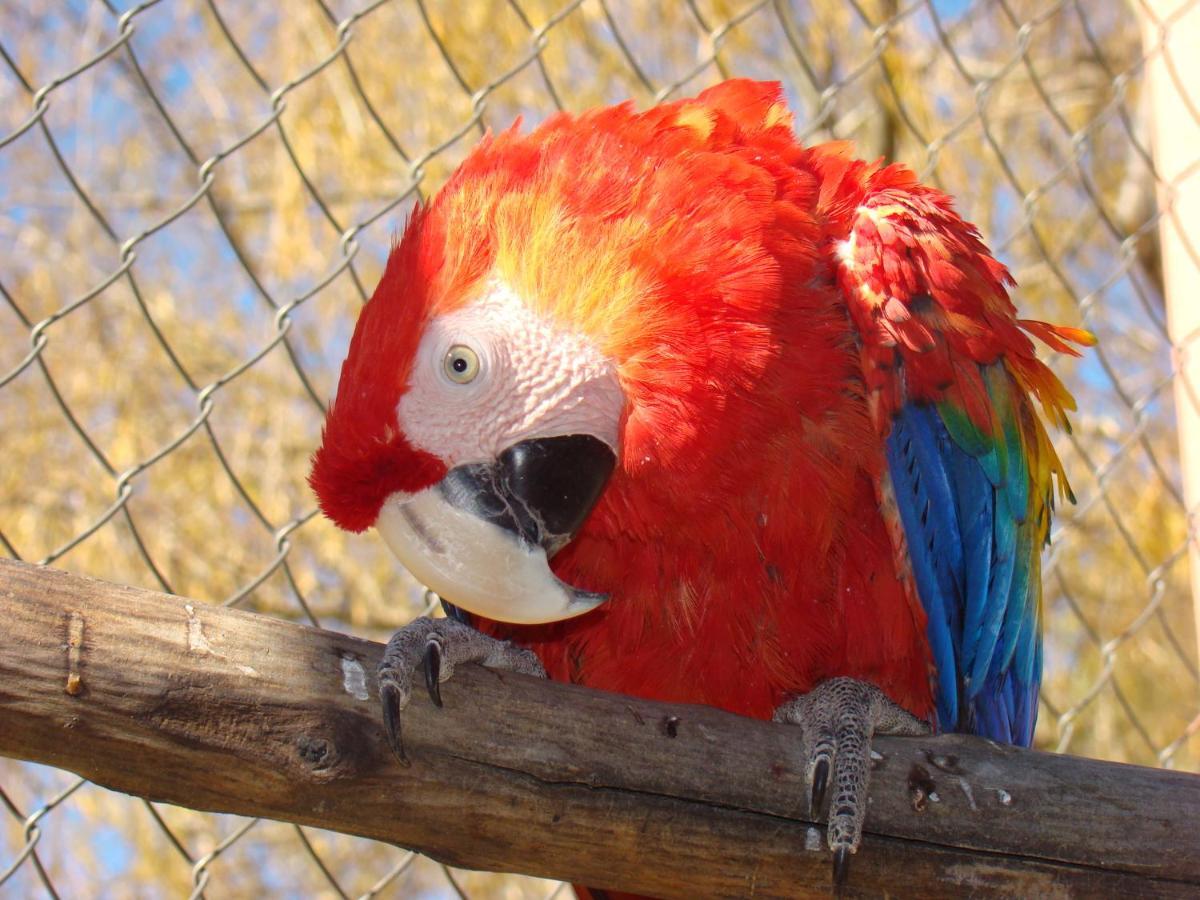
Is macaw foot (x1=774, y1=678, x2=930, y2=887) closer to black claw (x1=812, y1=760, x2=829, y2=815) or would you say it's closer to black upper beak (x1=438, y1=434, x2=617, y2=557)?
black claw (x1=812, y1=760, x2=829, y2=815)

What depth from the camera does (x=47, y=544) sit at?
1970 millimetres

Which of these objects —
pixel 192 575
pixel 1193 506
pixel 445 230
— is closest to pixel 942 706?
pixel 445 230

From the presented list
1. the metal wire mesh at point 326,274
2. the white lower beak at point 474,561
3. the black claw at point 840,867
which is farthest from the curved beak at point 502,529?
the metal wire mesh at point 326,274

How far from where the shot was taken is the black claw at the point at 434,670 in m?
0.88

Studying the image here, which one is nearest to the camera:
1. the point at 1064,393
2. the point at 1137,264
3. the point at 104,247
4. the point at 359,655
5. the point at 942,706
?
the point at 359,655

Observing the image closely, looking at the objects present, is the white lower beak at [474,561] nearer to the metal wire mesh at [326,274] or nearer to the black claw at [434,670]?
the black claw at [434,670]

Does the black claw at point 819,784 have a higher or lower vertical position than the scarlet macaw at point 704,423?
lower

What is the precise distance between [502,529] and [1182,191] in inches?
50.3

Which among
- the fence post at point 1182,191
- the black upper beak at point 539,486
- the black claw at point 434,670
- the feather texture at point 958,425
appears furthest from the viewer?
the fence post at point 1182,191

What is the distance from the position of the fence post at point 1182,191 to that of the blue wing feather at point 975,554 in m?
0.55

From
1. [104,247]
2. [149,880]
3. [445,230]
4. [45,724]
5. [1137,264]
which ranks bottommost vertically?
[45,724]

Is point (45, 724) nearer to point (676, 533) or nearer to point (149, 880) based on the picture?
point (676, 533)

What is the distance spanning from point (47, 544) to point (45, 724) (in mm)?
1324

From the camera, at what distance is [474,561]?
3.18ft
